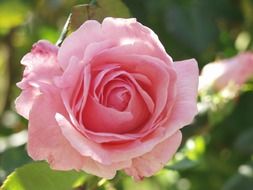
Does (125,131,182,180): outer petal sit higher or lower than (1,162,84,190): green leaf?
higher

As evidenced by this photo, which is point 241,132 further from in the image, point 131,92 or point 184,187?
point 131,92

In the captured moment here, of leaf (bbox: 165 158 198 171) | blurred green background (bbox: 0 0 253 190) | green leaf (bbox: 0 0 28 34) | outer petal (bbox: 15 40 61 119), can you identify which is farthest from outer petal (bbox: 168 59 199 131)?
green leaf (bbox: 0 0 28 34)

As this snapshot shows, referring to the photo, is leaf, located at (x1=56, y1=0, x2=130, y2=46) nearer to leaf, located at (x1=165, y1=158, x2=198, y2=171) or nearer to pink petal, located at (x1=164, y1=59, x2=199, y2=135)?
pink petal, located at (x1=164, y1=59, x2=199, y2=135)

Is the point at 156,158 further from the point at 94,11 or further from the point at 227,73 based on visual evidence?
the point at 227,73

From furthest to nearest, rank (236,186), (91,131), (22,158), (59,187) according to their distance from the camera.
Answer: (236,186), (22,158), (59,187), (91,131)

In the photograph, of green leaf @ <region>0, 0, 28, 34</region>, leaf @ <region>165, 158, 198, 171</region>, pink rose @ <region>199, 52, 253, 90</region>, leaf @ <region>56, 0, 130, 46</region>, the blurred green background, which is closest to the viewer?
leaf @ <region>56, 0, 130, 46</region>

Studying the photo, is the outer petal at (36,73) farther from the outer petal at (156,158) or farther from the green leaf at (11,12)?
the green leaf at (11,12)

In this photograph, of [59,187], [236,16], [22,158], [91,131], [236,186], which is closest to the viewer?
[91,131]

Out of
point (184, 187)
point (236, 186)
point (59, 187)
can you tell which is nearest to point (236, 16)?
Result: point (184, 187)
